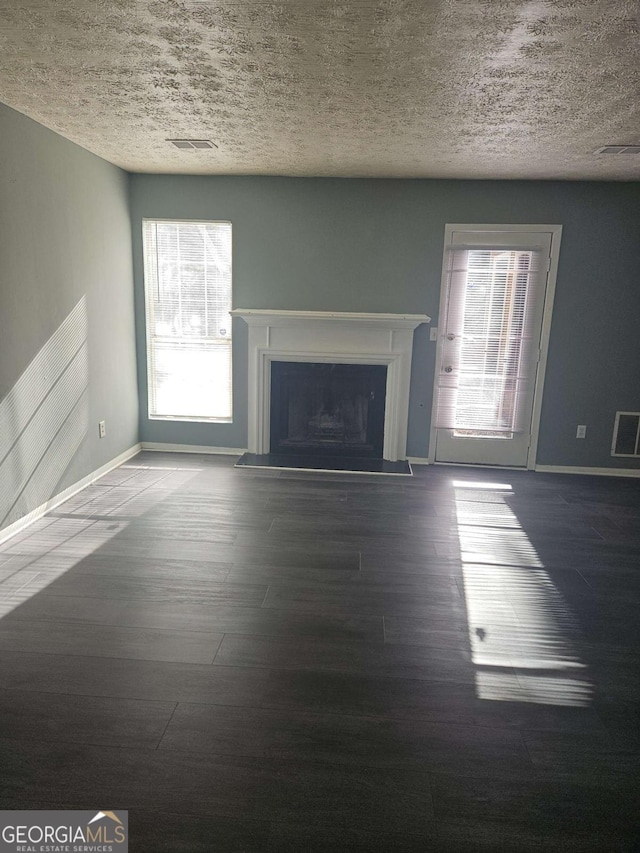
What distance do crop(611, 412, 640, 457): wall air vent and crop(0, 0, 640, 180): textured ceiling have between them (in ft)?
6.67

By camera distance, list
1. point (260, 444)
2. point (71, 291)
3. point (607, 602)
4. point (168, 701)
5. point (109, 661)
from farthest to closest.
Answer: point (260, 444) < point (71, 291) < point (607, 602) < point (109, 661) < point (168, 701)

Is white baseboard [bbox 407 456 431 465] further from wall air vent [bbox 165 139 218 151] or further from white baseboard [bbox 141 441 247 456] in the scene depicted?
wall air vent [bbox 165 139 218 151]

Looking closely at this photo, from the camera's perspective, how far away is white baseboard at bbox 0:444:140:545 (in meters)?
3.41

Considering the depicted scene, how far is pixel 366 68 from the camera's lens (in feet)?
8.13

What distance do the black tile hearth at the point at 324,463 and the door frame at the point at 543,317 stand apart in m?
0.46

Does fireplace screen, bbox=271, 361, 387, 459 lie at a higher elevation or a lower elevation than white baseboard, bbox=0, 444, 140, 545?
higher

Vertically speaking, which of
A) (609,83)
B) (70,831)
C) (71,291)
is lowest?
(70,831)

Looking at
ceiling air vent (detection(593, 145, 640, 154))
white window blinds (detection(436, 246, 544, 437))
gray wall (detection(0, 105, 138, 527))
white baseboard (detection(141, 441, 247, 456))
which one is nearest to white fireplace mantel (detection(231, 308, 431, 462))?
white window blinds (detection(436, 246, 544, 437))

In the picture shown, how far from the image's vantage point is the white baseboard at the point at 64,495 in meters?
3.41

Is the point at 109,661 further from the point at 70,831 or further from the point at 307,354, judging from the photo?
the point at 307,354

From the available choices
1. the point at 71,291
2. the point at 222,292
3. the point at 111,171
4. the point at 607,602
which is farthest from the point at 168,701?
the point at 111,171

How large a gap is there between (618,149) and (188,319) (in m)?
3.63

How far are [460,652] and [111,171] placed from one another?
4437 mm

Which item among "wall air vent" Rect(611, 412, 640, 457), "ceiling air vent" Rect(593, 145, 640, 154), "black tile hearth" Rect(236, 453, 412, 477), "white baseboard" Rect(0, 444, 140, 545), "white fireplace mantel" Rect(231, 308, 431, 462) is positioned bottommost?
"white baseboard" Rect(0, 444, 140, 545)
